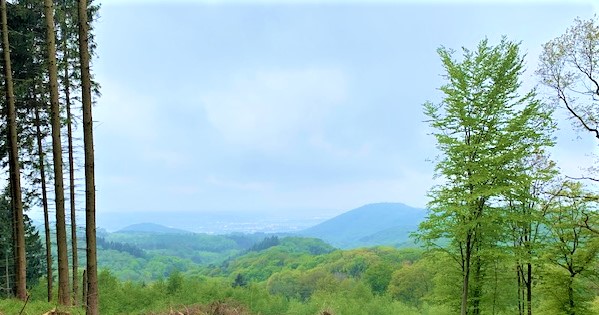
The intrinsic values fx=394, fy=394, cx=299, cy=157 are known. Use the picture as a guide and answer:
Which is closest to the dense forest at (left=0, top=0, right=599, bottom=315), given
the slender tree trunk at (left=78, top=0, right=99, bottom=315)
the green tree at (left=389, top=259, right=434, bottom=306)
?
the slender tree trunk at (left=78, top=0, right=99, bottom=315)

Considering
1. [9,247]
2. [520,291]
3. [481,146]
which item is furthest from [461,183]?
[9,247]

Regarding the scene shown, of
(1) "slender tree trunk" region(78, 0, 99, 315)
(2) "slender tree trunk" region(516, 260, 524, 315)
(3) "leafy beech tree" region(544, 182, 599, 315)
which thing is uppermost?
(1) "slender tree trunk" region(78, 0, 99, 315)

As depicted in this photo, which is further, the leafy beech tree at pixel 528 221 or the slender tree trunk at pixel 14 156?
the leafy beech tree at pixel 528 221

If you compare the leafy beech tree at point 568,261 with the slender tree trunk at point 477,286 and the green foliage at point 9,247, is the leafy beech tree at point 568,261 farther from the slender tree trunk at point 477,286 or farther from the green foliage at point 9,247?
the green foliage at point 9,247

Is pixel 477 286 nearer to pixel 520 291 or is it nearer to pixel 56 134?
pixel 520 291

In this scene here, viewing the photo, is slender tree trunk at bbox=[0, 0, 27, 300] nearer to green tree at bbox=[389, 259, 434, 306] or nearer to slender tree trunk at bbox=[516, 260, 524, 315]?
slender tree trunk at bbox=[516, 260, 524, 315]

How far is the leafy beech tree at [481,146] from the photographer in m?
12.0

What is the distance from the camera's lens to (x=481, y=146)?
12102 millimetres

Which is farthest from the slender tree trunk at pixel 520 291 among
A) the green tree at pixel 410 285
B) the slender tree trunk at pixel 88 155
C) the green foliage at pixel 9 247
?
the green tree at pixel 410 285

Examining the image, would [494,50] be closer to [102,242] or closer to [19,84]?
[19,84]

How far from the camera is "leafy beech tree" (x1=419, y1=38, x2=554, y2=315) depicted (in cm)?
1201

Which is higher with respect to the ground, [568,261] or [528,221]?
[528,221]

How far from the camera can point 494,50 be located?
12828 mm

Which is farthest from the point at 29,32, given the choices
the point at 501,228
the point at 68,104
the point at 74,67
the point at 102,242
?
the point at 102,242
